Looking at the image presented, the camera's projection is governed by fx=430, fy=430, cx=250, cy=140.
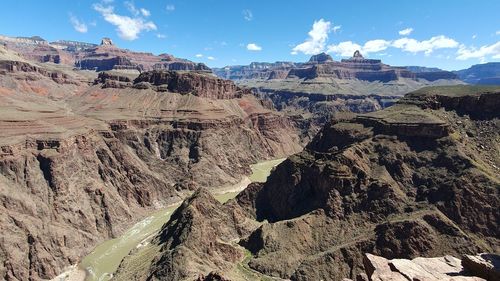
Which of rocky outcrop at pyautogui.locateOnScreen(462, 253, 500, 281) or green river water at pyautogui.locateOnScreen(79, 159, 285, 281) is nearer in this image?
rocky outcrop at pyautogui.locateOnScreen(462, 253, 500, 281)

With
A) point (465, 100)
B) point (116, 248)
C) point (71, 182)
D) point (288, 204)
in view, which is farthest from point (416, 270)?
point (71, 182)

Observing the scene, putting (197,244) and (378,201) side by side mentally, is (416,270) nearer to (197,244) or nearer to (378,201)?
(197,244)

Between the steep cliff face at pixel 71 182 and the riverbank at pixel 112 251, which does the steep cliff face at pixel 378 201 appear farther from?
the steep cliff face at pixel 71 182

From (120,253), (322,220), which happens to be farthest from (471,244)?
(120,253)

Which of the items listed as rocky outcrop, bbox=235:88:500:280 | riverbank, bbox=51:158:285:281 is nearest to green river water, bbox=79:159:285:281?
riverbank, bbox=51:158:285:281

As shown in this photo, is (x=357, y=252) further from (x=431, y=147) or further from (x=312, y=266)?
(x=431, y=147)

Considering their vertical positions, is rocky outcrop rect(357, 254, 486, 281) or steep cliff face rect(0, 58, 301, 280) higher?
rocky outcrop rect(357, 254, 486, 281)

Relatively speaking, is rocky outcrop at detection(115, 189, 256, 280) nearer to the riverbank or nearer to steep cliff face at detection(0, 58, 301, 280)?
the riverbank

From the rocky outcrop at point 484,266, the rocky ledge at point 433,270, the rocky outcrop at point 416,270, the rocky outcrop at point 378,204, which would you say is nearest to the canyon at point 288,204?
→ the rocky outcrop at point 378,204
